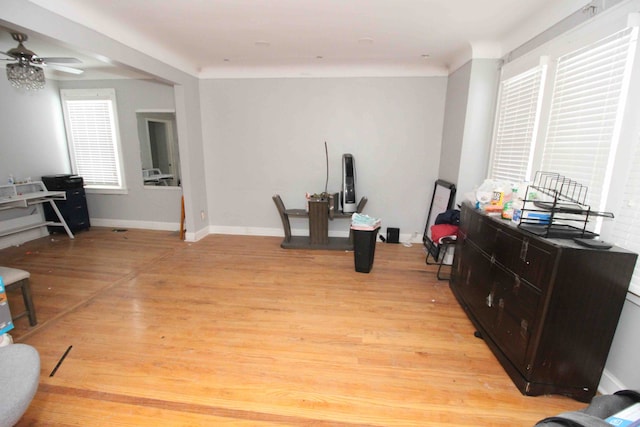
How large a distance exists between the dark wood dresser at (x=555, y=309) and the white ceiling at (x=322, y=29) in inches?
73.4

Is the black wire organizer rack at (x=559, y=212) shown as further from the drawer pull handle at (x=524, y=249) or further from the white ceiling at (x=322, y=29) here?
the white ceiling at (x=322, y=29)

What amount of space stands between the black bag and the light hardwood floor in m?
0.53

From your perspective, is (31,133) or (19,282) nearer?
(19,282)

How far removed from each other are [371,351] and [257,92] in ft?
13.2

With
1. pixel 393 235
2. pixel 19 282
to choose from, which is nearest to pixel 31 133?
pixel 19 282

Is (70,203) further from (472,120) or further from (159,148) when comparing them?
(472,120)

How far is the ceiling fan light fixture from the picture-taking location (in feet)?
9.40

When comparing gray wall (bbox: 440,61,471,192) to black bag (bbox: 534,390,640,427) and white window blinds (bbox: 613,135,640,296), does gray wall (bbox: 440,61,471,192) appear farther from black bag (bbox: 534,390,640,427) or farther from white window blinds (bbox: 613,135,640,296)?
black bag (bbox: 534,390,640,427)

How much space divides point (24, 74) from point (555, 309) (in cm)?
504

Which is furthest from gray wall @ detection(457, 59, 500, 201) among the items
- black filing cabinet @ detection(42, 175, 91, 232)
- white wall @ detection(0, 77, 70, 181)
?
white wall @ detection(0, 77, 70, 181)

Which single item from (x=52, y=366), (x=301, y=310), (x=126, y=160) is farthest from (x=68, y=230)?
(x=301, y=310)

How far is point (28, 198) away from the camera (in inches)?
151

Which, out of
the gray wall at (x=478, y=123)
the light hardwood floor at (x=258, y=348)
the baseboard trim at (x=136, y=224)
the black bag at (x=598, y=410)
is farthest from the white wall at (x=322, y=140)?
the black bag at (x=598, y=410)

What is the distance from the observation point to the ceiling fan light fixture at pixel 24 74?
2865mm
